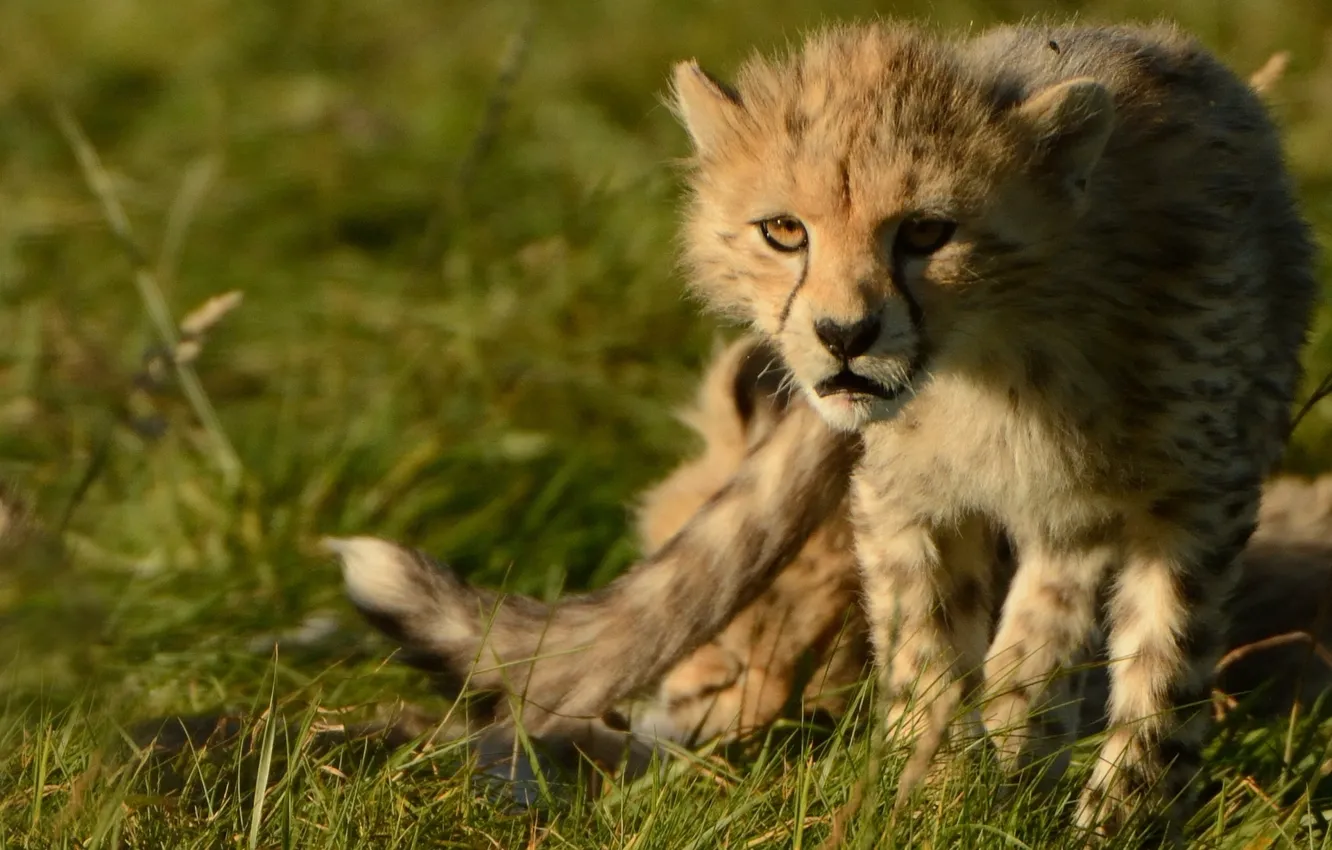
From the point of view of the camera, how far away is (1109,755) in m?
3.13

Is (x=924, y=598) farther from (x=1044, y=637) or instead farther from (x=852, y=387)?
(x=852, y=387)

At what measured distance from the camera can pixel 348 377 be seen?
18.2ft

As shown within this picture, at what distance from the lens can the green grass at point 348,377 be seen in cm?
286

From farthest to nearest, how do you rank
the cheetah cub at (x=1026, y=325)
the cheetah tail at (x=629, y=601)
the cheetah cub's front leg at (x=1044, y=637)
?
the cheetah tail at (x=629, y=601) → the cheetah cub's front leg at (x=1044, y=637) → the cheetah cub at (x=1026, y=325)

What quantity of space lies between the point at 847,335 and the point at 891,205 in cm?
22

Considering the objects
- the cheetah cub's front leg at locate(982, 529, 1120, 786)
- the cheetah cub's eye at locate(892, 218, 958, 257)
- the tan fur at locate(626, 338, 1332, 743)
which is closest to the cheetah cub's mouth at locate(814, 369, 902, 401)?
the cheetah cub's eye at locate(892, 218, 958, 257)

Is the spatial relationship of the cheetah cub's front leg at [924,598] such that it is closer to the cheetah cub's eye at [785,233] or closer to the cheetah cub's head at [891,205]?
the cheetah cub's head at [891,205]

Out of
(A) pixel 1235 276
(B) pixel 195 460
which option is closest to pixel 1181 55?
(A) pixel 1235 276

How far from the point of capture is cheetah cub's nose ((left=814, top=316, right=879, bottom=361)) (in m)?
Answer: 2.74

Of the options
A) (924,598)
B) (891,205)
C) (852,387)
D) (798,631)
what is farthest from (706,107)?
(798,631)

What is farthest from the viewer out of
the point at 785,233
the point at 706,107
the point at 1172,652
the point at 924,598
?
the point at 924,598

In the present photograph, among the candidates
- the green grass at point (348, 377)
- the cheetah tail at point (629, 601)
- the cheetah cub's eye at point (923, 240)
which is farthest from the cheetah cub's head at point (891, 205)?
the green grass at point (348, 377)

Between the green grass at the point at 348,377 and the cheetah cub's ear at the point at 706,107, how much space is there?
107 centimetres

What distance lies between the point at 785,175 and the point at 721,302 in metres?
0.36
